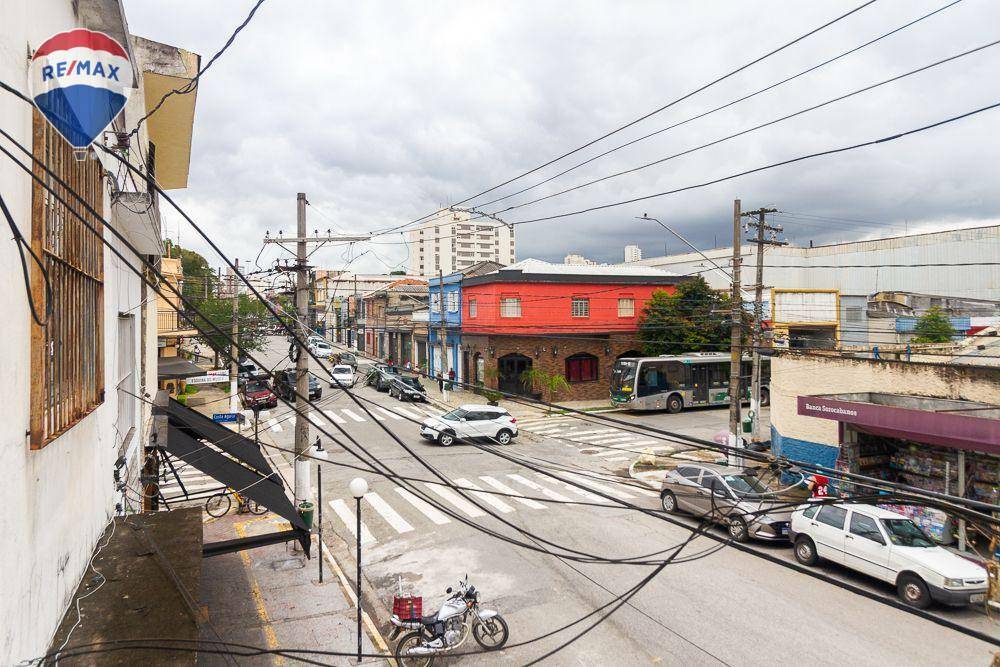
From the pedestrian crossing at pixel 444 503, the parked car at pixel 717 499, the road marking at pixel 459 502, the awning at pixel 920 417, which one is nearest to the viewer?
the awning at pixel 920 417

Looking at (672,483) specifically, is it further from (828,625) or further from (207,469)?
(207,469)

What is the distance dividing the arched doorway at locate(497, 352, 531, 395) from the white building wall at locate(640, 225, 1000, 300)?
18.2 metres

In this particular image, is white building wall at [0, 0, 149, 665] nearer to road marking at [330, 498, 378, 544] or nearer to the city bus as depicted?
road marking at [330, 498, 378, 544]

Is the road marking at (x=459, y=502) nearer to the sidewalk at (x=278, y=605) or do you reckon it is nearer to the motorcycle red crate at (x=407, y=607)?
the sidewalk at (x=278, y=605)

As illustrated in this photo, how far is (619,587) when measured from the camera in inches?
439

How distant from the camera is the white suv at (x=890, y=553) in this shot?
33.0 ft

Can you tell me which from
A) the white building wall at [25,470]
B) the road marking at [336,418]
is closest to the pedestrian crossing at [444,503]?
the white building wall at [25,470]

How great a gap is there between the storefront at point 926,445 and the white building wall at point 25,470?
40.6 feet

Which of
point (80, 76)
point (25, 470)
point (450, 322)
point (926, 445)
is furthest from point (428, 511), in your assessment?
point (450, 322)

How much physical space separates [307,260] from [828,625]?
1409 centimetres

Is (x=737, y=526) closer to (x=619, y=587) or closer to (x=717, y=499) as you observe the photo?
(x=619, y=587)

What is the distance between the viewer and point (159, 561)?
5.88 meters

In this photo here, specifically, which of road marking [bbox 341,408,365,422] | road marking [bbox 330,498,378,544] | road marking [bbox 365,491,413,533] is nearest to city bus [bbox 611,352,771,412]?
road marking [bbox 341,408,365,422]

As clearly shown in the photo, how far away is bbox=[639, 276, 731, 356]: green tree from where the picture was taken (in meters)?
36.9
